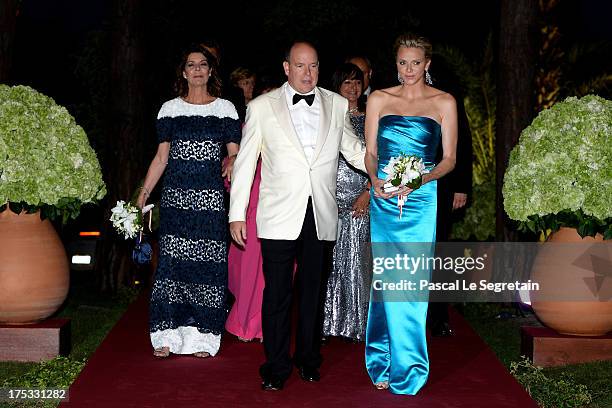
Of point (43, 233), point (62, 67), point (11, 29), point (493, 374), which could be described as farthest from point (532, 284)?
point (62, 67)

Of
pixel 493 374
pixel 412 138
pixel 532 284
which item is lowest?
pixel 493 374

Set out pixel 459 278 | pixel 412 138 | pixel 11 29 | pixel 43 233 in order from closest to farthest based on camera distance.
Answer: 1. pixel 412 138
2. pixel 43 233
3. pixel 11 29
4. pixel 459 278

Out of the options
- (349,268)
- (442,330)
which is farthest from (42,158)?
(442,330)

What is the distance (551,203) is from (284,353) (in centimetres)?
243

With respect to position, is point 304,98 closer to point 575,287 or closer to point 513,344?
point 575,287

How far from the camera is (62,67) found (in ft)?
56.0

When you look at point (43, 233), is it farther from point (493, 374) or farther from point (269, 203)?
point (493, 374)

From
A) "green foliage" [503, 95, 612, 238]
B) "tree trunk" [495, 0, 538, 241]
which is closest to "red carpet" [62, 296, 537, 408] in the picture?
"green foliage" [503, 95, 612, 238]

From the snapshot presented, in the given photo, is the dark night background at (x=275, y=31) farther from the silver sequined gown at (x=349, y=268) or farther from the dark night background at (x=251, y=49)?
the silver sequined gown at (x=349, y=268)

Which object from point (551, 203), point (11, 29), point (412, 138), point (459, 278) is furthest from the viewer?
point (459, 278)

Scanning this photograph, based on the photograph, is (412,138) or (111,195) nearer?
(412,138)

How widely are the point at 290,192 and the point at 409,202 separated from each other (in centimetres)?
72

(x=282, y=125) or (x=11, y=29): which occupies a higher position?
(x=11, y=29)

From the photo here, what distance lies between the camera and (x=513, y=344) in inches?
364
